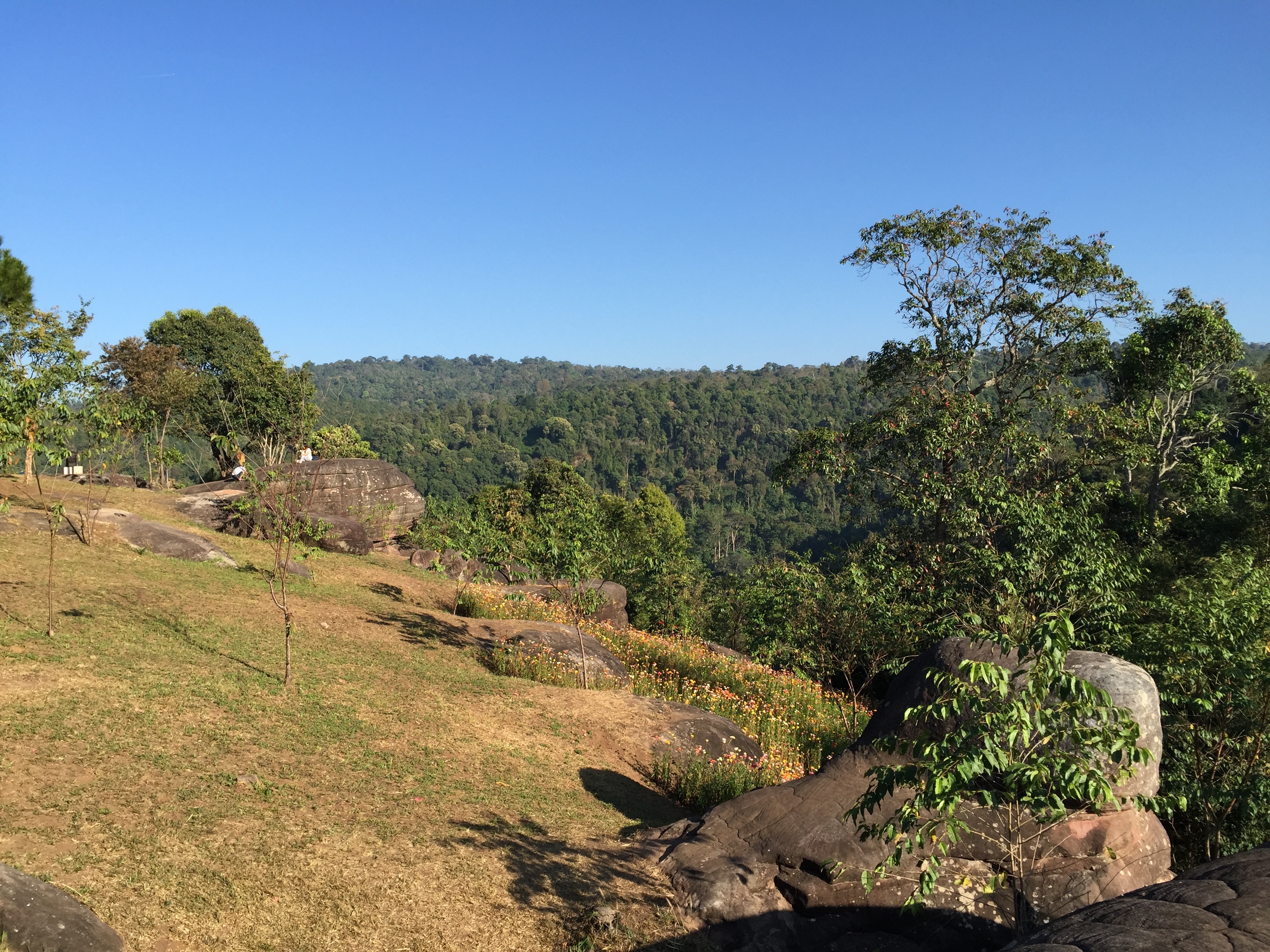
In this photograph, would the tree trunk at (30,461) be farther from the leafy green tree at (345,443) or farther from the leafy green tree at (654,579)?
the leafy green tree at (345,443)

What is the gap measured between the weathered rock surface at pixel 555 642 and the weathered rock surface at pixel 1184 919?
1080cm

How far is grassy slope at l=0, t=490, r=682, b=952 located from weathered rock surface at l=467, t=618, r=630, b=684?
4.22 feet

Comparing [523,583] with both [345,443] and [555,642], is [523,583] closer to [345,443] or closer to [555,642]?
[555,642]

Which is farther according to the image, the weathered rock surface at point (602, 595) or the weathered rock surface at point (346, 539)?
the weathered rock surface at point (346, 539)

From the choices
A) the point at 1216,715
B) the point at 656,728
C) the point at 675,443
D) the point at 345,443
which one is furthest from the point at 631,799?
the point at 675,443

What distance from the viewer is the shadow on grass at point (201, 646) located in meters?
12.0

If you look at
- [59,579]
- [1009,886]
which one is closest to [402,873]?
[1009,886]

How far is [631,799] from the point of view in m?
10.5

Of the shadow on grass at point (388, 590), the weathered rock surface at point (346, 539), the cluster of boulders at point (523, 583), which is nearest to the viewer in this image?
the cluster of boulders at point (523, 583)

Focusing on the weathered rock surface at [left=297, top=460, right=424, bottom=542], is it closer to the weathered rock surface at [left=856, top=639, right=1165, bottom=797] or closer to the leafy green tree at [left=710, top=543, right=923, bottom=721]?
the leafy green tree at [left=710, top=543, right=923, bottom=721]

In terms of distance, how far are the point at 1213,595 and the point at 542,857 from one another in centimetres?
738

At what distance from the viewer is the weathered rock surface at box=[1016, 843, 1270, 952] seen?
3707mm

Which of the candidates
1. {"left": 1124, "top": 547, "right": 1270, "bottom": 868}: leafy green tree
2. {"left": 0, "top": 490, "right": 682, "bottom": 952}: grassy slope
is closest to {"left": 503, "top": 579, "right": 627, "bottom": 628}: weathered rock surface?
{"left": 0, "top": 490, "right": 682, "bottom": 952}: grassy slope

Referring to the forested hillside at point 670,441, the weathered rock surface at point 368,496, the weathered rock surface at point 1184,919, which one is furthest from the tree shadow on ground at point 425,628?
the forested hillside at point 670,441
